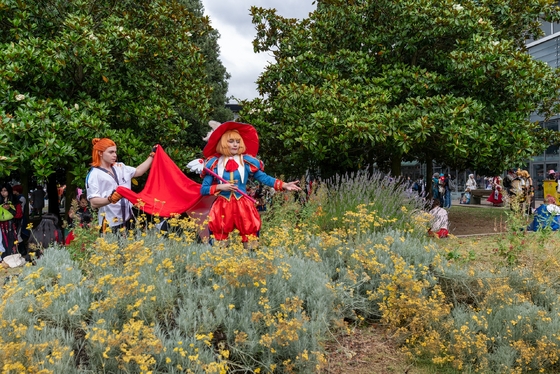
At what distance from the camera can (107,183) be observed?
5086mm

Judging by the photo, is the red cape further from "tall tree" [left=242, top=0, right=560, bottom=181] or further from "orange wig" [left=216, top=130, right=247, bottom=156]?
"tall tree" [left=242, top=0, right=560, bottom=181]

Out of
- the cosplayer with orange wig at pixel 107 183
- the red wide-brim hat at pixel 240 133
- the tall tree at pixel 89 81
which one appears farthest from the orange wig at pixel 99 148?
the tall tree at pixel 89 81

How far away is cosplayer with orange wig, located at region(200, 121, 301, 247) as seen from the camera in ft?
16.0

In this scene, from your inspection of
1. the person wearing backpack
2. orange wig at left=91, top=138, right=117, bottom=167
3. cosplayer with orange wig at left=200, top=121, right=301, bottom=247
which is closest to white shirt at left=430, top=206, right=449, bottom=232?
cosplayer with orange wig at left=200, top=121, right=301, bottom=247

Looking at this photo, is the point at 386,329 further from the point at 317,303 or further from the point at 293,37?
the point at 293,37

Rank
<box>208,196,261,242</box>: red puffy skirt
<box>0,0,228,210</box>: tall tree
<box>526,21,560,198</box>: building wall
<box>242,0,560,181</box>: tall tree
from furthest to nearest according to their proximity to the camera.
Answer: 1. <box>526,21,560,198</box>: building wall
2. <box>242,0,560,181</box>: tall tree
3. <box>0,0,228,210</box>: tall tree
4. <box>208,196,261,242</box>: red puffy skirt

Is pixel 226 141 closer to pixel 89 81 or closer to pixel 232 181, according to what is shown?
pixel 232 181

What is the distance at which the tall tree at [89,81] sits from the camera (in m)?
6.73

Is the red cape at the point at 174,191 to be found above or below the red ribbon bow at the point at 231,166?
below

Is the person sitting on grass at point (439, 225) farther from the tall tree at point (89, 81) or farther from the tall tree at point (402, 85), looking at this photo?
the tall tree at point (89, 81)

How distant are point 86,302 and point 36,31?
22.5 feet

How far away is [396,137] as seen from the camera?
7594mm

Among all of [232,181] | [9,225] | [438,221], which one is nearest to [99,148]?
[232,181]

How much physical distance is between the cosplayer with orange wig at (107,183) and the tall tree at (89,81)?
1.88 m
